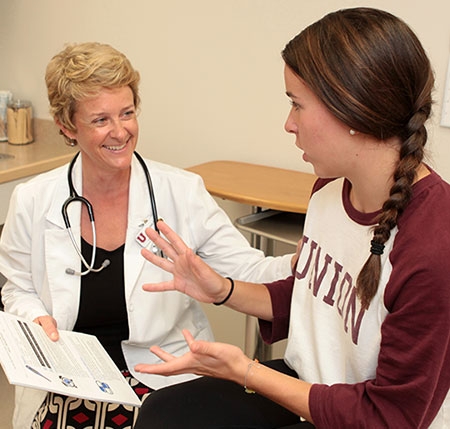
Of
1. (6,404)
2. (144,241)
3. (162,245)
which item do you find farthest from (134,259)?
(6,404)

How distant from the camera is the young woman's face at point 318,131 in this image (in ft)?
3.53

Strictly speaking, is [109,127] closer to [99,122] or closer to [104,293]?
[99,122]

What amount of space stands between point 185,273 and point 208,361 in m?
0.28

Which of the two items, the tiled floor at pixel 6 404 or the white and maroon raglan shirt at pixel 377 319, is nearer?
the white and maroon raglan shirt at pixel 377 319

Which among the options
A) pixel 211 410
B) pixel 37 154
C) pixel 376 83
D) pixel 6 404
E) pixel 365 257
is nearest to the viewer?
pixel 376 83

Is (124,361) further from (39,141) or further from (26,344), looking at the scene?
(39,141)

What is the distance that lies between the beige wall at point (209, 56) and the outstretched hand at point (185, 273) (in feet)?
3.32

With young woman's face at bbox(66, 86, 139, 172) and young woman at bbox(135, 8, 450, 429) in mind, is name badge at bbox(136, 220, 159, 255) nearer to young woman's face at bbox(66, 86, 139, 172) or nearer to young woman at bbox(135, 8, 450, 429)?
young woman's face at bbox(66, 86, 139, 172)

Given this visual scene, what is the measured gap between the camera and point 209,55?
2.45m

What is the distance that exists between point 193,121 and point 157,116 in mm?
194

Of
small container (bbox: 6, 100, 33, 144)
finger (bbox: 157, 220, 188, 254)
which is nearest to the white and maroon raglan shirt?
finger (bbox: 157, 220, 188, 254)

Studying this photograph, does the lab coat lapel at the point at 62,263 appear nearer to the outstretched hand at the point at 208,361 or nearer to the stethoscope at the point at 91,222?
the stethoscope at the point at 91,222

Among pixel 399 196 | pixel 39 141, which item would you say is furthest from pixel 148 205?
pixel 39 141

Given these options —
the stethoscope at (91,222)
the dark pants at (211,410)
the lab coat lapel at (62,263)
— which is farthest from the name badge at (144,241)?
the dark pants at (211,410)
